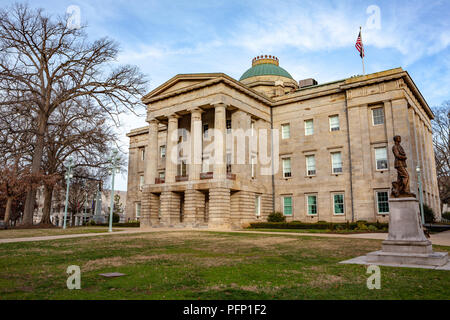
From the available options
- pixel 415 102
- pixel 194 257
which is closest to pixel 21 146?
pixel 194 257

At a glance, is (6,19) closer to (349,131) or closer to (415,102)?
(349,131)

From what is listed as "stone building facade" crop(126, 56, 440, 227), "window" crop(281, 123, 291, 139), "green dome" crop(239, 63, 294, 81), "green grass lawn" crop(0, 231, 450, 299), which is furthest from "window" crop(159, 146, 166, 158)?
"green grass lawn" crop(0, 231, 450, 299)

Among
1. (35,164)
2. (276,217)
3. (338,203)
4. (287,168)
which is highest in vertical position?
(287,168)

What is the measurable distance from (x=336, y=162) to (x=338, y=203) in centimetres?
463

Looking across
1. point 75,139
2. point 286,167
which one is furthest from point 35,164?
point 286,167

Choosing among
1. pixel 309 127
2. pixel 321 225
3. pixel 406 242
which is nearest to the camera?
pixel 406 242

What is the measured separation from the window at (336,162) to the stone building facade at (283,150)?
113mm

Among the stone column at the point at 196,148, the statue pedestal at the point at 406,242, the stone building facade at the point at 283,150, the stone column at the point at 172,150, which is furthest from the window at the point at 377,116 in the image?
the statue pedestal at the point at 406,242

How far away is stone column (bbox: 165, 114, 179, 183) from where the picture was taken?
39841mm

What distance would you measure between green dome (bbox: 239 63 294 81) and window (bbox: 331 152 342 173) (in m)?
20.3

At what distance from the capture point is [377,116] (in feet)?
119

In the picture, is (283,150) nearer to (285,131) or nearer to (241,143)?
(285,131)

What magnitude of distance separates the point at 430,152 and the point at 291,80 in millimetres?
22645
